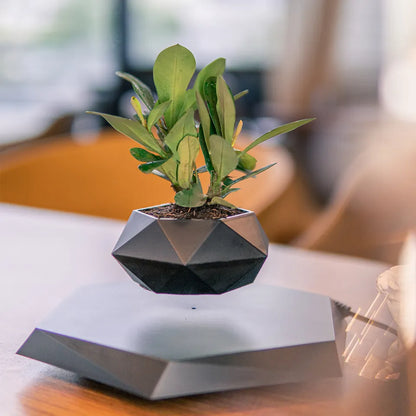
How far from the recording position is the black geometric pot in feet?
1.43

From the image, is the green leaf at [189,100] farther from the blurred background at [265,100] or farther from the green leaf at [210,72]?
the blurred background at [265,100]

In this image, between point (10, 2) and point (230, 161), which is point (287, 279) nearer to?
point (230, 161)

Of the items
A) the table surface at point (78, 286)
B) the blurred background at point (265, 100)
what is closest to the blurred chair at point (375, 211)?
the blurred background at point (265, 100)

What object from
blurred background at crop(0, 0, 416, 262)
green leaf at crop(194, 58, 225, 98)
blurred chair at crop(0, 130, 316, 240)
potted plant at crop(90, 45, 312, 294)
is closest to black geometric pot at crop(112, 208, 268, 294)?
potted plant at crop(90, 45, 312, 294)

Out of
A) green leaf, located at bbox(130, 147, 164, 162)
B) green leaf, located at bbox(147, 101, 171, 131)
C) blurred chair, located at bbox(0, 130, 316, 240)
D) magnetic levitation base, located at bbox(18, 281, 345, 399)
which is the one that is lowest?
blurred chair, located at bbox(0, 130, 316, 240)

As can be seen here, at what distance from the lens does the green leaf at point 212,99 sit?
46 cm

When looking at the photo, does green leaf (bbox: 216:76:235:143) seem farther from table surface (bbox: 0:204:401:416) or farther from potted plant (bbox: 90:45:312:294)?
table surface (bbox: 0:204:401:416)

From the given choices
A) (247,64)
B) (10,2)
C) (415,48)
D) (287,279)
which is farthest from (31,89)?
(287,279)

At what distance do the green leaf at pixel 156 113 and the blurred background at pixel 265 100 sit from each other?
53cm

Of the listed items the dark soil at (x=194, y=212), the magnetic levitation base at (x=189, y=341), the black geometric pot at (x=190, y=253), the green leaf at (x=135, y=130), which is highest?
the green leaf at (x=135, y=130)

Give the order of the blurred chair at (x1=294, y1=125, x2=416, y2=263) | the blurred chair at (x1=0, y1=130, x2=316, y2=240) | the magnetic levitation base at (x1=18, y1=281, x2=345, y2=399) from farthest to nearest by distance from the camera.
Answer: the blurred chair at (x1=0, y1=130, x2=316, y2=240) < the blurred chair at (x1=294, y1=125, x2=416, y2=263) < the magnetic levitation base at (x1=18, y1=281, x2=345, y2=399)

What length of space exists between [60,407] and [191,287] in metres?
0.13

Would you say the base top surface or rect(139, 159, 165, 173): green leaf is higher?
rect(139, 159, 165, 173): green leaf

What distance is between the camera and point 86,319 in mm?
475
